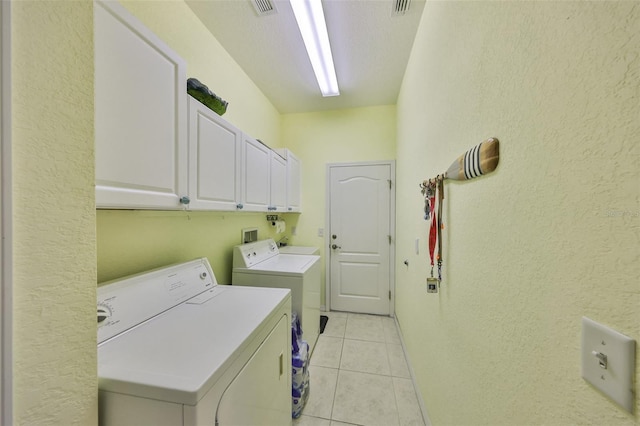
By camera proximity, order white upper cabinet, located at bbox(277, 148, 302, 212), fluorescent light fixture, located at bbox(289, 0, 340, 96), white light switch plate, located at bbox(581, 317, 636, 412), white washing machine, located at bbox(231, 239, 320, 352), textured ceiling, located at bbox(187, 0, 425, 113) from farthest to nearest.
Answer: white upper cabinet, located at bbox(277, 148, 302, 212) → white washing machine, located at bbox(231, 239, 320, 352) → textured ceiling, located at bbox(187, 0, 425, 113) → fluorescent light fixture, located at bbox(289, 0, 340, 96) → white light switch plate, located at bbox(581, 317, 636, 412)

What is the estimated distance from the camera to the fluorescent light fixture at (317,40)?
4.91ft

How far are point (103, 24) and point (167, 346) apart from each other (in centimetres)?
120

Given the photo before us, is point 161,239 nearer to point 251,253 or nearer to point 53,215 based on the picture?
point 251,253

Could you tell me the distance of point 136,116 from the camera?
2.93 ft

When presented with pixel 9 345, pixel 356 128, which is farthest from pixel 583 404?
pixel 356 128

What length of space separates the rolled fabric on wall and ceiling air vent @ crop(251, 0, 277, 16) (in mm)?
1712

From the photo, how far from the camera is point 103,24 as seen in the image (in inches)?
31.2

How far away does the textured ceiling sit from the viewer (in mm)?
1667

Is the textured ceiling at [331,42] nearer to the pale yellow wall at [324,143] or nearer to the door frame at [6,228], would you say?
the pale yellow wall at [324,143]

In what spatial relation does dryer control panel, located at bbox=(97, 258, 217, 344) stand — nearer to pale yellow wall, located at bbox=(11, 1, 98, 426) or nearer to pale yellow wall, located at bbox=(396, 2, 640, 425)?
pale yellow wall, located at bbox=(11, 1, 98, 426)

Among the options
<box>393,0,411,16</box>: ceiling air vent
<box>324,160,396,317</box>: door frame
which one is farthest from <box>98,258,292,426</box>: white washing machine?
<box>393,0,411,16</box>: ceiling air vent

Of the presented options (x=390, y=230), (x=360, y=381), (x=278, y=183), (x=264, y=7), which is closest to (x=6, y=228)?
(x=264, y=7)

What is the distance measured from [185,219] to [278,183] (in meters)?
1.07

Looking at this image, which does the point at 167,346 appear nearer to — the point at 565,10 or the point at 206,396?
the point at 206,396
